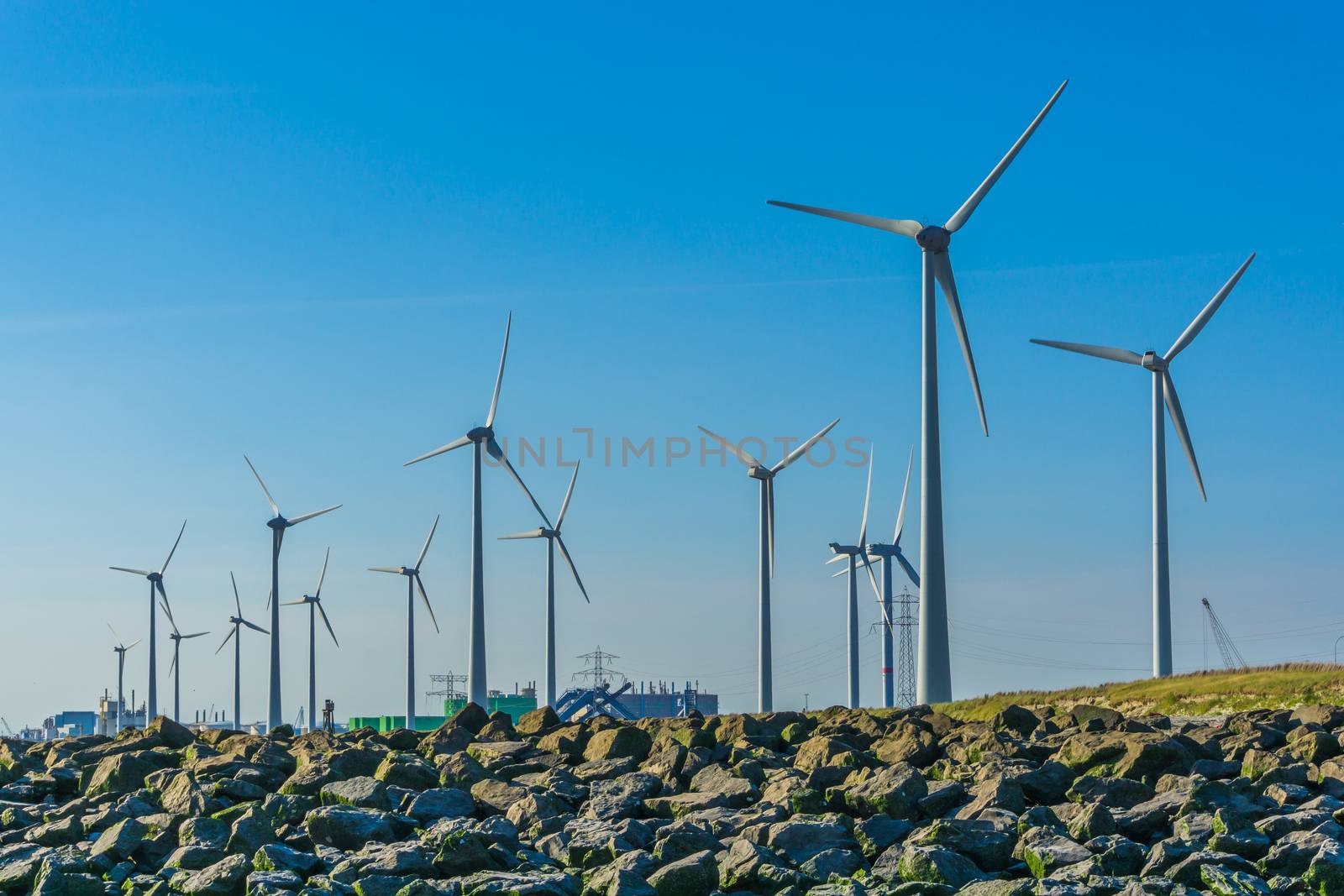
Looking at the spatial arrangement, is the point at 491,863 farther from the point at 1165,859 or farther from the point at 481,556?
the point at 481,556

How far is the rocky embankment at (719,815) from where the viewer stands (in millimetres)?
18469

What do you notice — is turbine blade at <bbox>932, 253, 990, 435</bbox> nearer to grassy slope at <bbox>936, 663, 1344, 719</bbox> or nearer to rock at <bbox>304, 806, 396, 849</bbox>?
grassy slope at <bbox>936, 663, 1344, 719</bbox>

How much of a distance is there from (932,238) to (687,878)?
40.2 meters

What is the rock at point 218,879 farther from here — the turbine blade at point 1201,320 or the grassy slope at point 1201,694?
the turbine blade at point 1201,320

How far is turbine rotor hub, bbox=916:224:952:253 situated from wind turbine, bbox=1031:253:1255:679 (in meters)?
17.4

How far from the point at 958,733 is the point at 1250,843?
853 cm

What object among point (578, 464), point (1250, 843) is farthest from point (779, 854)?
point (578, 464)

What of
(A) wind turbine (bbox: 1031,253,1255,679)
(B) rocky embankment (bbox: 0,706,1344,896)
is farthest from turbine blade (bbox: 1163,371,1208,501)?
(B) rocky embankment (bbox: 0,706,1344,896)

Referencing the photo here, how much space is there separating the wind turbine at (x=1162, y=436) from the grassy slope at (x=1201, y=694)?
40.0 ft

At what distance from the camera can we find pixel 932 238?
181 feet

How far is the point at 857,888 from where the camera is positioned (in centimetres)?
1797

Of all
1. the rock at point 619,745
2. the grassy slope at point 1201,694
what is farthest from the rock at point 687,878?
the grassy slope at point 1201,694

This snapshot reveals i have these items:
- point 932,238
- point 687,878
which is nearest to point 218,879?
point 687,878

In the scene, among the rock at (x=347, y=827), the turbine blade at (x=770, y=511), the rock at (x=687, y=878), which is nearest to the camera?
the rock at (x=687, y=878)
